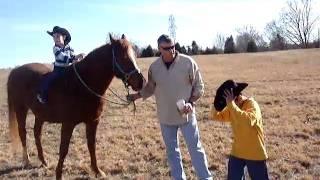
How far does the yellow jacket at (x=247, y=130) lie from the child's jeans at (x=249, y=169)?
68mm

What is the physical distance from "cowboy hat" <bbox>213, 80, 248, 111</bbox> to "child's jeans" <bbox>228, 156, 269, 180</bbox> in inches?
24.4

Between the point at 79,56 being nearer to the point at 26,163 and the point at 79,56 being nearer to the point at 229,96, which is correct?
the point at 26,163

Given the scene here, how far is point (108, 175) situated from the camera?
797cm

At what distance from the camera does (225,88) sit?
555cm

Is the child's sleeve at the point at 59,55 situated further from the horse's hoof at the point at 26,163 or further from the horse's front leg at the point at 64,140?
the horse's hoof at the point at 26,163

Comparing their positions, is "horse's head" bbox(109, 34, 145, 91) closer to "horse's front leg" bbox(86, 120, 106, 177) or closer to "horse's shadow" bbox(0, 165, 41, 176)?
Answer: "horse's front leg" bbox(86, 120, 106, 177)

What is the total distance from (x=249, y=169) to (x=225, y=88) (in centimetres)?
95

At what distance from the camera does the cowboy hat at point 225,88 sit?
18.1 feet

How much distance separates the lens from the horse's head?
6609 millimetres

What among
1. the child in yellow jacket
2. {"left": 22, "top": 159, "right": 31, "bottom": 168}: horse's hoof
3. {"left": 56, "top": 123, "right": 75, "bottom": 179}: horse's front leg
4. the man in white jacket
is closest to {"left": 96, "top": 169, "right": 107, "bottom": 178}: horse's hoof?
{"left": 56, "top": 123, "right": 75, "bottom": 179}: horse's front leg

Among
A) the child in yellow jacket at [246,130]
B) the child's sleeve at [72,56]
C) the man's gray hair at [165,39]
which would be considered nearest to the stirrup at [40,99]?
the child's sleeve at [72,56]

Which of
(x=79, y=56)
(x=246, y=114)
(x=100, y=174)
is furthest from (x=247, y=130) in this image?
(x=79, y=56)

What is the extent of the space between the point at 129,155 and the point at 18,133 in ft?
7.32

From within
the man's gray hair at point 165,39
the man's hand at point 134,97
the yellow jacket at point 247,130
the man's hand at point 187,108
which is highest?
the man's gray hair at point 165,39
